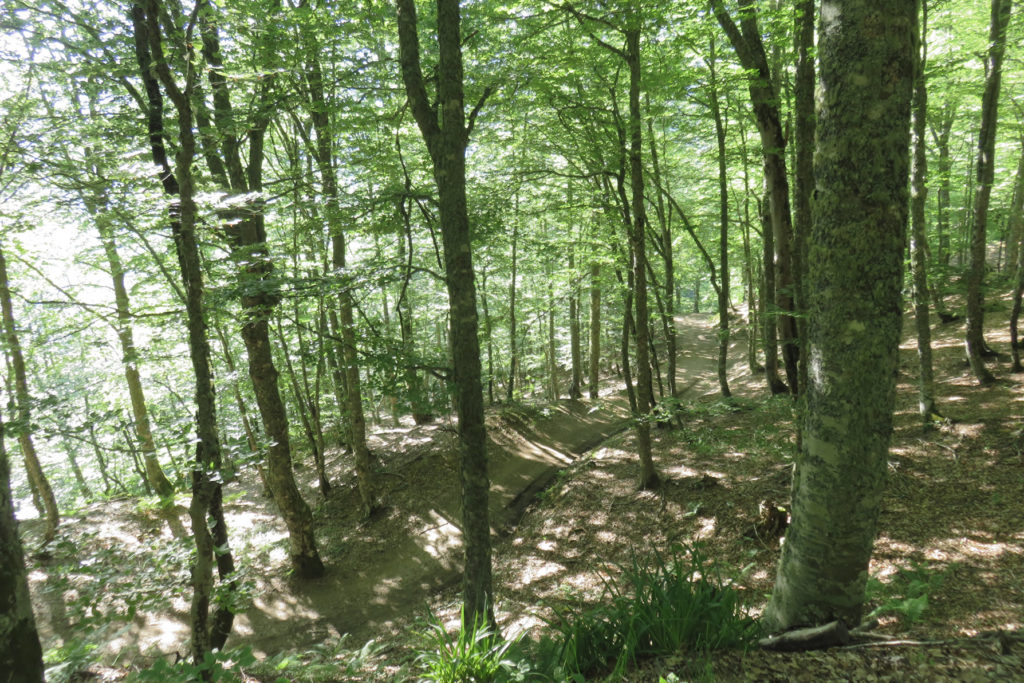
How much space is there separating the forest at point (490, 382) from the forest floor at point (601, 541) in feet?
0.17

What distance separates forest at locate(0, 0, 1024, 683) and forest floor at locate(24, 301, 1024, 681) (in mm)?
53

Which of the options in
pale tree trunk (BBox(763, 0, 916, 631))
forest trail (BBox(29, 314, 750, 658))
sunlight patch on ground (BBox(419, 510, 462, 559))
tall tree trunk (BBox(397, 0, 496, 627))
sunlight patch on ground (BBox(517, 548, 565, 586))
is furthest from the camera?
sunlight patch on ground (BBox(419, 510, 462, 559))

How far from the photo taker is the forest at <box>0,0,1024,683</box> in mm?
2689

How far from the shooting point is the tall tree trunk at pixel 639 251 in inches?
300

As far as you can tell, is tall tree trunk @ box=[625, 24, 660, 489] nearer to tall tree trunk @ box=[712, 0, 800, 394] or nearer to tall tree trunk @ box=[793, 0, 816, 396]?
tall tree trunk @ box=[712, 0, 800, 394]

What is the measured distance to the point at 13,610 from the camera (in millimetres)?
2711

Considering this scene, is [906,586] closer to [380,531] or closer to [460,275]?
[460,275]

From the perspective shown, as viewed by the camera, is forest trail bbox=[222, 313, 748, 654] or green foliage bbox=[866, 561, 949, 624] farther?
forest trail bbox=[222, 313, 748, 654]

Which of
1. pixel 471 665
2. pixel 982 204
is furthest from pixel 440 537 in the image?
pixel 982 204

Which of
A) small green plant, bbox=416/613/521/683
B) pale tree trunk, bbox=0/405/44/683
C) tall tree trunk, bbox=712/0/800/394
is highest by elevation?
tall tree trunk, bbox=712/0/800/394

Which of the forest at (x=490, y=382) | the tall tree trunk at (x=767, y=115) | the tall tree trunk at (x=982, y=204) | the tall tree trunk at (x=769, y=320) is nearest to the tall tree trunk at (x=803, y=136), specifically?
the forest at (x=490, y=382)

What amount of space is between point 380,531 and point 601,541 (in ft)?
16.1

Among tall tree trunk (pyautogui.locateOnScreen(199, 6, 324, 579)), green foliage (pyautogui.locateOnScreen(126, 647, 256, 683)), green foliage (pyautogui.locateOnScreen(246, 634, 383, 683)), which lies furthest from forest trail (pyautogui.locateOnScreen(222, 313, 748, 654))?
green foliage (pyautogui.locateOnScreen(126, 647, 256, 683))

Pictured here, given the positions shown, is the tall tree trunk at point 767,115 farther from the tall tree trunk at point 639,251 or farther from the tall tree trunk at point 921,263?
the tall tree trunk at point 921,263
